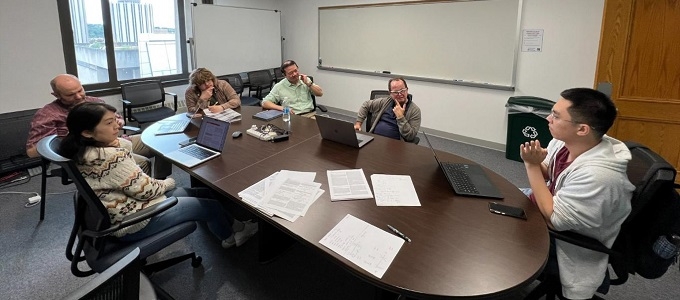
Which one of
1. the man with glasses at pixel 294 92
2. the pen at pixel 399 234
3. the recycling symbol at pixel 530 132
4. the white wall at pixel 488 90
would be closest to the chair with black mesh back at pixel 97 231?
the pen at pixel 399 234

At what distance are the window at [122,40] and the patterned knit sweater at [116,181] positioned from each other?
3266 mm

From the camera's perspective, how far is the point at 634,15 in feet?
9.77

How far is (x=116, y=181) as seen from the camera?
1644mm

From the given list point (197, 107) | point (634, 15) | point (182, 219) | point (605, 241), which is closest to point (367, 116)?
point (197, 107)

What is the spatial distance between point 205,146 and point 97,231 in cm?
89

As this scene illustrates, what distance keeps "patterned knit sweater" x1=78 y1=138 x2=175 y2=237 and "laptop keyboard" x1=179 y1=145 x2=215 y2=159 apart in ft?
1.51

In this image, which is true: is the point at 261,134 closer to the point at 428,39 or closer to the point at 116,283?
the point at 116,283

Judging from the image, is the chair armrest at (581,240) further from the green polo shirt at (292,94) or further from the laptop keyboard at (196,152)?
the green polo shirt at (292,94)

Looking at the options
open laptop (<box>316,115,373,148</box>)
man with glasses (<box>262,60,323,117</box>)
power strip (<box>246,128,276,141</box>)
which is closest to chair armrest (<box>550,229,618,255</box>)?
open laptop (<box>316,115,373,148</box>)

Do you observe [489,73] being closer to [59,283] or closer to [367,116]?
[367,116]

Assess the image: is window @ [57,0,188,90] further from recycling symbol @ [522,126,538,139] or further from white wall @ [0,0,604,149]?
recycling symbol @ [522,126,538,139]

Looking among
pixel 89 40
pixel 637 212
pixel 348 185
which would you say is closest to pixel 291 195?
→ pixel 348 185

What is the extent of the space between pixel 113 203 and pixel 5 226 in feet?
5.97

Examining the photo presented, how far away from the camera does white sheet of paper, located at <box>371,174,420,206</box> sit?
1625mm
